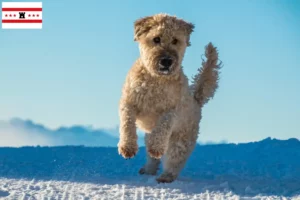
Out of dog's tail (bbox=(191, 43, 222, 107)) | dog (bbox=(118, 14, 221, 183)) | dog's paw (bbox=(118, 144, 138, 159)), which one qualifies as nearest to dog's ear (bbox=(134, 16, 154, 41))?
dog (bbox=(118, 14, 221, 183))

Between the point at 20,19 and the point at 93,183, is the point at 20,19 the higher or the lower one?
the higher one

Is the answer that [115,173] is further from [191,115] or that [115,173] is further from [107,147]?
[107,147]

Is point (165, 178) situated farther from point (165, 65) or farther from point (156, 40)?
point (156, 40)

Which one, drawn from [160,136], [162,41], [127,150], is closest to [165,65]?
[162,41]

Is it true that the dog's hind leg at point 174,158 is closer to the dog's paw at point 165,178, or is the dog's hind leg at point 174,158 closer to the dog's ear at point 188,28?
the dog's paw at point 165,178

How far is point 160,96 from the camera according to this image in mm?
7938

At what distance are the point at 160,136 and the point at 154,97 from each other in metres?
0.56

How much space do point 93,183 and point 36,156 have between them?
3.55 meters

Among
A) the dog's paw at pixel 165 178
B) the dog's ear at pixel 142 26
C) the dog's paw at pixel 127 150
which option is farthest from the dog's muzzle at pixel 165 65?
the dog's paw at pixel 165 178

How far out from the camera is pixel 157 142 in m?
7.65

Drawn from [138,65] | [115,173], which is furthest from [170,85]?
[115,173]

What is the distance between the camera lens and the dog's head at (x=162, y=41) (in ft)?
24.5

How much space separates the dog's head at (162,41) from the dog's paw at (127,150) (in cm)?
99

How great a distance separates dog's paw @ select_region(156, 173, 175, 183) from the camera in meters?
8.55
